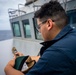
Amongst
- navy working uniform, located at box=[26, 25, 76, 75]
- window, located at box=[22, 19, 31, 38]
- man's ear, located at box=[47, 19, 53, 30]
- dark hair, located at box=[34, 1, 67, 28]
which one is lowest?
window, located at box=[22, 19, 31, 38]

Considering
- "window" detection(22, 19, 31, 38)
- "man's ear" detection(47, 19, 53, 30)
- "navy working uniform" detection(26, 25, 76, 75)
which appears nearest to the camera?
"navy working uniform" detection(26, 25, 76, 75)

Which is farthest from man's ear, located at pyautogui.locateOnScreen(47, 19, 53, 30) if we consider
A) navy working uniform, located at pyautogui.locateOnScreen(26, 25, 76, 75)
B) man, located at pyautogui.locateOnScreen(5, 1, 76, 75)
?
navy working uniform, located at pyautogui.locateOnScreen(26, 25, 76, 75)

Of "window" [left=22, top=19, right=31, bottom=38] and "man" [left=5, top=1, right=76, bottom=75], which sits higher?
"man" [left=5, top=1, right=76, bottom=75]

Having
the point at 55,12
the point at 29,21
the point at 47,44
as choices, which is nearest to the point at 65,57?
the point at 47,44

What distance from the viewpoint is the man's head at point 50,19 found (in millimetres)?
Result: 933

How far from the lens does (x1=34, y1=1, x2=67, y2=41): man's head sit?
933mm

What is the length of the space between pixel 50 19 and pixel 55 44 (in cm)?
19

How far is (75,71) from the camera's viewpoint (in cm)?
78

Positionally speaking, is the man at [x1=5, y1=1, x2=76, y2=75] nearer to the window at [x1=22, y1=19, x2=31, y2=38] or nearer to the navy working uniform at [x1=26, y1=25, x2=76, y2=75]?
the navy working uniform at [x1=26, y1=25, x2=76, y2=75]

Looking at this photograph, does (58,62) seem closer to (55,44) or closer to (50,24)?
(55,44)

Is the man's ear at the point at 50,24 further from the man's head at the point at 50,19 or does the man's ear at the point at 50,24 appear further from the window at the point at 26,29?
the window at the point at 26,29

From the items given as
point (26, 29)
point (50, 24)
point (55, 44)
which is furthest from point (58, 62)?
point (26, 29)

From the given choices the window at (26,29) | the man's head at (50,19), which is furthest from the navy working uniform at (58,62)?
the window at (26,29)

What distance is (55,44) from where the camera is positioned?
0.81 metres
